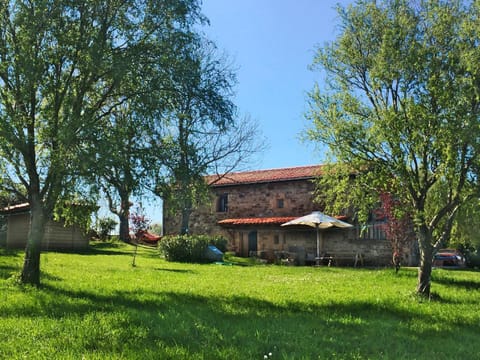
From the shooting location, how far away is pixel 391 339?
6438 millimetres

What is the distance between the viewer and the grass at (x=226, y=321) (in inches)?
218

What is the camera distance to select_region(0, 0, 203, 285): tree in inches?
358

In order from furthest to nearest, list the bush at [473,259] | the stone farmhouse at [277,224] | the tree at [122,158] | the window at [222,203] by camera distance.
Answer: the window at [222,203]
the bush at [473,259]
the stone farmhouse at [277,224]
the tree at [122,158]

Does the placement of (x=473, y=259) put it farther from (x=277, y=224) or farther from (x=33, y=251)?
(x=33, y=251)

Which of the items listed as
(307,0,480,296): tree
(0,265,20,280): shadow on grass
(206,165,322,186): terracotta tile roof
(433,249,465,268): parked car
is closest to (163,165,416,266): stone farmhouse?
(206,165,322,186): terracotta tile roof

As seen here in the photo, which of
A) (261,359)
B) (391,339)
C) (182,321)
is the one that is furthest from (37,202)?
(391,339)

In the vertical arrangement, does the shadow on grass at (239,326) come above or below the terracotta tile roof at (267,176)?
below

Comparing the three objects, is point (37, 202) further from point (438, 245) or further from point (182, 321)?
point (438, 245)

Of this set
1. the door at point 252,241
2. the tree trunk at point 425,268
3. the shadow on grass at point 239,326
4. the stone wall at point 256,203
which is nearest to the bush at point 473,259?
A: the stone wall at point 256,203

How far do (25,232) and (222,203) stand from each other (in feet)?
41.0

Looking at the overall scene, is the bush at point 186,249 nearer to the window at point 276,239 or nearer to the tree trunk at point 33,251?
the window at point 276,239

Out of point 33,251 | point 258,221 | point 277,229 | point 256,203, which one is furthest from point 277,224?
point 33,251

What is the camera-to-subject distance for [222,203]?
31.6m

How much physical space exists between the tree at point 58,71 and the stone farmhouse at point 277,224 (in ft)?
40.6
